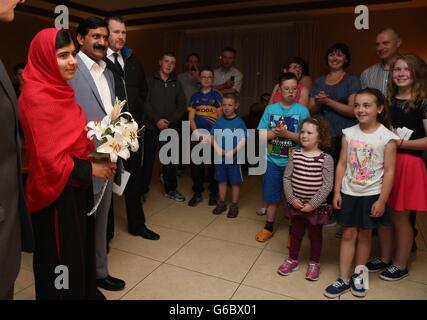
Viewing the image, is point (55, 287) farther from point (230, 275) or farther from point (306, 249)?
point (306, 249)

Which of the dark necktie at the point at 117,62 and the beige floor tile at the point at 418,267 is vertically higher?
the dark necktie at the point at 117,62

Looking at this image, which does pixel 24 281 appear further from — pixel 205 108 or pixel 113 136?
pixel 205 108

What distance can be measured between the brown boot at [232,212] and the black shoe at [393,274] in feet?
4.50

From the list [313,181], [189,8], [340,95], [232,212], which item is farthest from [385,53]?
[189,8]

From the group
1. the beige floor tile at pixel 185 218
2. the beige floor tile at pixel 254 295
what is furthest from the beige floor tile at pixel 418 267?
the beige floor tile at pixel 185 218

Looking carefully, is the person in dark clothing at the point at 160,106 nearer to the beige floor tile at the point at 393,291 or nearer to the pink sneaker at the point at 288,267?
the pink sneaker at the point at 288,267

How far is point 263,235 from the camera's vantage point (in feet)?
8.57

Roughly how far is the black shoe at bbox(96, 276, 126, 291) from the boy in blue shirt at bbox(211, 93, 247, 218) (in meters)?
1.38

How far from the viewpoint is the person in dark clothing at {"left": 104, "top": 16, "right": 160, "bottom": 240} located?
2.17 meters

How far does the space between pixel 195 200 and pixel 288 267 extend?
149cm

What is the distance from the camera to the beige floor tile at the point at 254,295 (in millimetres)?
1861

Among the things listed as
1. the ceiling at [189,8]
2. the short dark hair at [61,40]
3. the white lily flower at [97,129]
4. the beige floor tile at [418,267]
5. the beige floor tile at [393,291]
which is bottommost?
→ the beige floor tile at [418,267]
